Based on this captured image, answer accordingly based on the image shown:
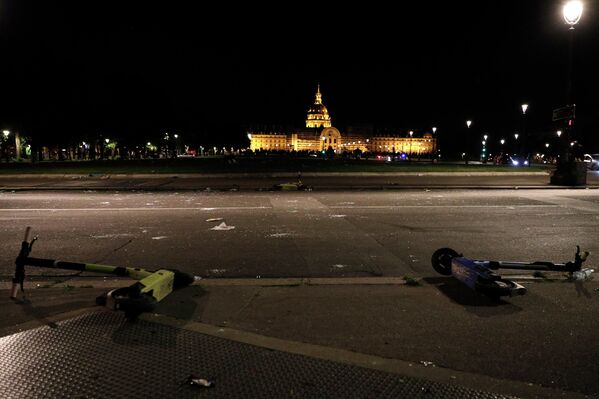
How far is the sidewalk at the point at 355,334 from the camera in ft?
13.9

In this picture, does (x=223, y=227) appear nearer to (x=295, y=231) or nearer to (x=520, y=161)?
(x=295, y=231)

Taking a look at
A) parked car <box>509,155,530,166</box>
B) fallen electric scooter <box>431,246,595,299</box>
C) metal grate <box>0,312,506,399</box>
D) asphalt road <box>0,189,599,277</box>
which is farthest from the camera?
parked car <box>509,155,530,166</box>

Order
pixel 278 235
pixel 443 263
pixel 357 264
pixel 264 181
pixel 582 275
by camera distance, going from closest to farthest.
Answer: pixel 582 275, pixel 443 263, pixel 357 264, pixel 278 235, pixel 264 181

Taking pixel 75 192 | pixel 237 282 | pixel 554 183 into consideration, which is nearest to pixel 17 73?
pixel 75 192

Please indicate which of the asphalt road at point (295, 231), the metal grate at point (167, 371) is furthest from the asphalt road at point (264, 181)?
the metal grate at point (167, 371)

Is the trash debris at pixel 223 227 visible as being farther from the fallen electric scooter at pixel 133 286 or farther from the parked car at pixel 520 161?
the parked car at pixel 520 161

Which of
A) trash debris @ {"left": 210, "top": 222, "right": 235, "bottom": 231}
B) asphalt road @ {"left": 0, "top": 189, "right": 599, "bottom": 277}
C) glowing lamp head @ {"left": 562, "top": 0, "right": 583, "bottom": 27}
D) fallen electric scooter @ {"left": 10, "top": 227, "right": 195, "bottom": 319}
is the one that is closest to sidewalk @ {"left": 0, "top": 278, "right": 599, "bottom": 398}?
fallen electric scooter @ {"left": 10, "top": 227, "right": 195, "bottom": 319}

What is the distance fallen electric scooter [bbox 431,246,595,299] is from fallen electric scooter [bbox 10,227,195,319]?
3.26 m

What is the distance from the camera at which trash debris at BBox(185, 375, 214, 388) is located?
164 inches

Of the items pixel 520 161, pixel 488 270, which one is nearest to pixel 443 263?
pixel 488 270

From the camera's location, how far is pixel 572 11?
20438mm

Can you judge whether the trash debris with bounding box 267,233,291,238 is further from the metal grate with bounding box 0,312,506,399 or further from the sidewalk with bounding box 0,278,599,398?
the metal grate with bounding box 0,312,506,399

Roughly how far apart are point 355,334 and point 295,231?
6.36 metres

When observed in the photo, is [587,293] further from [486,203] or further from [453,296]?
[486,203]
